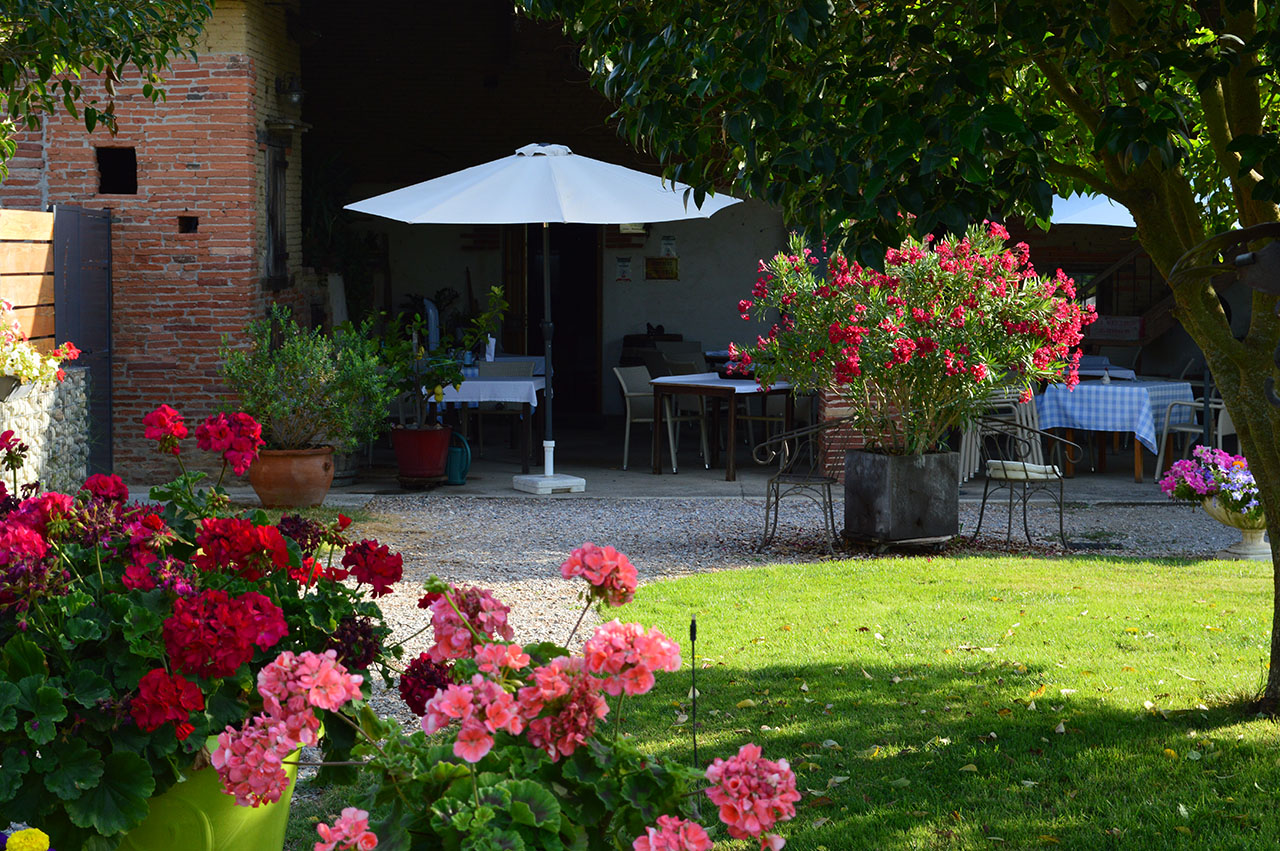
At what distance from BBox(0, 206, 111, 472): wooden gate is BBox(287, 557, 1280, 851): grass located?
4722 millimetres

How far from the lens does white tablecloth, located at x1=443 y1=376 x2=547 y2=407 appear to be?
1021 centimetres

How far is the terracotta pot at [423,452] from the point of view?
994cm

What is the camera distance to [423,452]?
32.7 feet

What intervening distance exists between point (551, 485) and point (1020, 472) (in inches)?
135

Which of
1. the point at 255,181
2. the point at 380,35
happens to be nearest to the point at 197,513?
the point at 255,181

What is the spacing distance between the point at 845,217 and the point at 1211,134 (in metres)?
1.74

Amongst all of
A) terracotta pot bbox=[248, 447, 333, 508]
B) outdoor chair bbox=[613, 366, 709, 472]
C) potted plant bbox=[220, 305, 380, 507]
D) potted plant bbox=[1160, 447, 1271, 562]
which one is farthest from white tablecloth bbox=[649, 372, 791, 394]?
potted plant bbox=[1160, 447, 1271, 562]

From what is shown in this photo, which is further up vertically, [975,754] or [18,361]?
[18,361]

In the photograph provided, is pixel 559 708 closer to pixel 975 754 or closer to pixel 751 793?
pixel 751 793

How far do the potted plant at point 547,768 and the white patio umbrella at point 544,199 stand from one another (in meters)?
7.17

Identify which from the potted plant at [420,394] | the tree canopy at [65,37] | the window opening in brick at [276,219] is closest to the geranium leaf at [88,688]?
the tree canopy at [65,37]

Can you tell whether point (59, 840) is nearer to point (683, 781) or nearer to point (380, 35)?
point (683, 781)

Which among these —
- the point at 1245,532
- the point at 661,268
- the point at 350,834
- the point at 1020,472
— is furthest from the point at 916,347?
the point at 661,268

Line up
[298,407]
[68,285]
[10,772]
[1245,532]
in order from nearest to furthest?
1. [10,772]
2. [1245,532]
3. [298,407]
4. [68,285]
